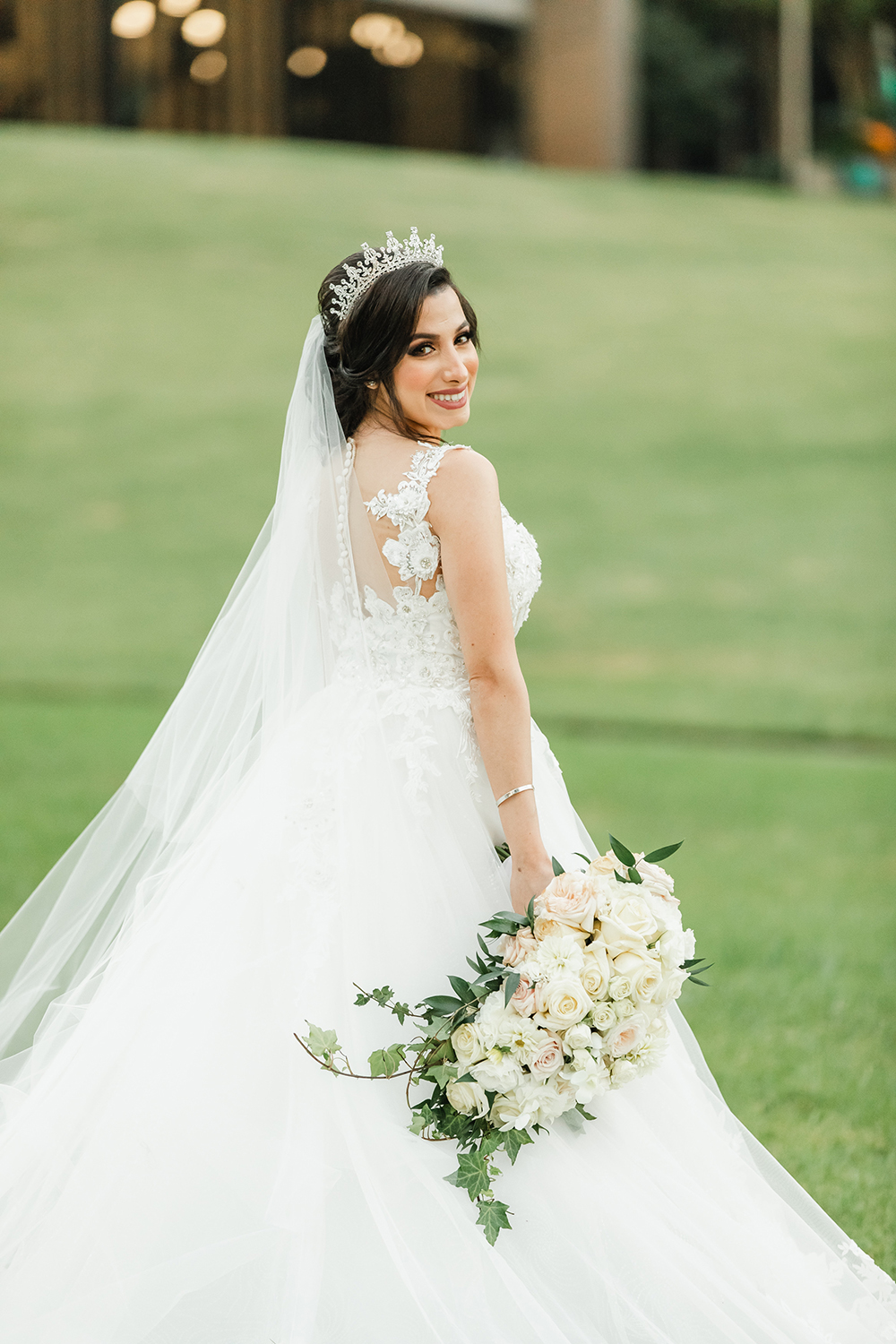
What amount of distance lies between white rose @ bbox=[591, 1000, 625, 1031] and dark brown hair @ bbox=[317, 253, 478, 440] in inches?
48.8

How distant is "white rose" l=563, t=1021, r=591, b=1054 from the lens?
2.24 meters

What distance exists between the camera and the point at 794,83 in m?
35.2

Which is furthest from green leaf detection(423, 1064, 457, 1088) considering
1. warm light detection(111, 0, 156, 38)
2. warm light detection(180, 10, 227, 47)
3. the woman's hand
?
warm light detection(180, 10, 227, 47)

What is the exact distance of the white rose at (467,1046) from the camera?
2.29 metres

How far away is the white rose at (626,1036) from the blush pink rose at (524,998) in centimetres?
16

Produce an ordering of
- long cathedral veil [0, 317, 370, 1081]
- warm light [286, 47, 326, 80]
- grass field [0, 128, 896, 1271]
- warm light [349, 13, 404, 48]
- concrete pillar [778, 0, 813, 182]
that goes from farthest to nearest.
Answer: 1. concrete pillar [778, 0, 813, 182]
2. warm light [286, 47, 326, 80]
3. warm light [349, 13, 404, 48]
4. grass field [0, 128, 896, 1271]
5. long cathedral veil [0, 317, 370, 1081]

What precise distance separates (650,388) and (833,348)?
4101mm

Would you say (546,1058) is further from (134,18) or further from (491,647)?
(134,18)

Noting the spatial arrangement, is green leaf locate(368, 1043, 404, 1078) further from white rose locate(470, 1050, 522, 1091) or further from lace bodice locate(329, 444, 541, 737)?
lace bodice locate(329, 444, 541, 737)

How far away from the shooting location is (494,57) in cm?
2889

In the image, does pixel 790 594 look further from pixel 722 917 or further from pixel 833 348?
pixel 722 917

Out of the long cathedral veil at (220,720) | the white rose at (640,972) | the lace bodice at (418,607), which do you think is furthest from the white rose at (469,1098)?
the long cathedral veil at (220,720)

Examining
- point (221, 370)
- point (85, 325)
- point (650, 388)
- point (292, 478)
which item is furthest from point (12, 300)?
point (292, 478)

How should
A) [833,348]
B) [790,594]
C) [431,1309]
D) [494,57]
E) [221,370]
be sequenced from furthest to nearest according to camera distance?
[494,57]
[833,348]
[221,370]
[790,594]
[431,1309]
